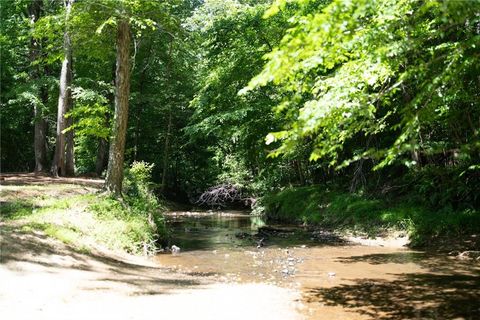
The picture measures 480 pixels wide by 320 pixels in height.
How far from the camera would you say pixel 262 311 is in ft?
23.5

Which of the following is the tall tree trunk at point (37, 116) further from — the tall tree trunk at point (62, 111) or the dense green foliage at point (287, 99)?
the tall tree trunk at point (62, 111)

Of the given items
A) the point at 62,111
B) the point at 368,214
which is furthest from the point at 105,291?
the point at 62,111

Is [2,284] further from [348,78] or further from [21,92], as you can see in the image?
[21,92]

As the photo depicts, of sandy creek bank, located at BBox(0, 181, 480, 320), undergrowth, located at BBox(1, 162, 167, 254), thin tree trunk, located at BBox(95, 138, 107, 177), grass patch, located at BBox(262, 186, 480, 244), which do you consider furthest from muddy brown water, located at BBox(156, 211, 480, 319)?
thin tree trunk, located at BBox(95, 138, 107, 177)

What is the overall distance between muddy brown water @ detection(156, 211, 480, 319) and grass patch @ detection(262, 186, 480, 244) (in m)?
1.34

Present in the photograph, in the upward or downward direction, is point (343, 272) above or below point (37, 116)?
below

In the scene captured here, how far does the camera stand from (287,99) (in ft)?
22.0

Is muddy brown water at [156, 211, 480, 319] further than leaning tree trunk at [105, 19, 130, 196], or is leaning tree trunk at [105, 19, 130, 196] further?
leaning tree trunk at [105, 19, 130, 196]

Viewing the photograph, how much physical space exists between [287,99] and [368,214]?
512 inches

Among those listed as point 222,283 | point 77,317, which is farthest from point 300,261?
point 77,317

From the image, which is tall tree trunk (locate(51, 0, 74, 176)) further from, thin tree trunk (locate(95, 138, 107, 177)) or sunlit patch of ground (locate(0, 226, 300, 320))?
sunlit patch of ground (locate(0, 226, 300, 320))

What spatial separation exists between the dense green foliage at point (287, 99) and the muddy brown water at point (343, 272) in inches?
92.0

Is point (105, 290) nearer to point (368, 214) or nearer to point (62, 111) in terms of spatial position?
point (368, 214)

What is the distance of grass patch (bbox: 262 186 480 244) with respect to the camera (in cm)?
1498
